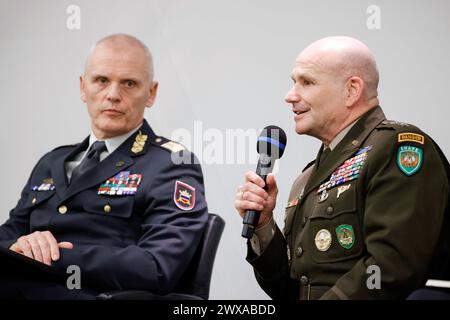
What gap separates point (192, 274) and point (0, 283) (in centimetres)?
73

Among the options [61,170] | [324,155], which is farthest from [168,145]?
[324,155]

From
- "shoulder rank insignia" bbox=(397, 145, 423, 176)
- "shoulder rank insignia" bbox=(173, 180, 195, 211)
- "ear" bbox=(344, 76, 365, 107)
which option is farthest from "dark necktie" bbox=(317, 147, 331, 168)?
"shoulder rank insignia" bbox=(173, 180, 195, 211)

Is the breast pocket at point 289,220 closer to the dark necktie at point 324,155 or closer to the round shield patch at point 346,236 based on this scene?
the dark necktie at point 324,155

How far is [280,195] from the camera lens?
3.30m

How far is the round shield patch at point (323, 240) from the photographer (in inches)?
84.3

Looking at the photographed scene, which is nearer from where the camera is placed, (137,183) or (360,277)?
(360,277)

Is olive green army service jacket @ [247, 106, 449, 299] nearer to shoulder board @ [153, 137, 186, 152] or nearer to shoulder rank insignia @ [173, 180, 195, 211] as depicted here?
shoulder rank insignia @ [173, 180, 195, 211]

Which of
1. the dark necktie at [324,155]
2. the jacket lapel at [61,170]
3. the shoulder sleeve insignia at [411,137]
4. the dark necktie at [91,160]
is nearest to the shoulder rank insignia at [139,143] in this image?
the dark necktie at [91,160]

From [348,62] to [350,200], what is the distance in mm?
576

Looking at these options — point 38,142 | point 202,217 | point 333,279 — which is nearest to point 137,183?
point 202,217

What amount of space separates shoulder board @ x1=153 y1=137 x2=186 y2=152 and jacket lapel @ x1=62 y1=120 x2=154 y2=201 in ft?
0.12

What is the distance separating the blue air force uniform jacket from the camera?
2316 mm
